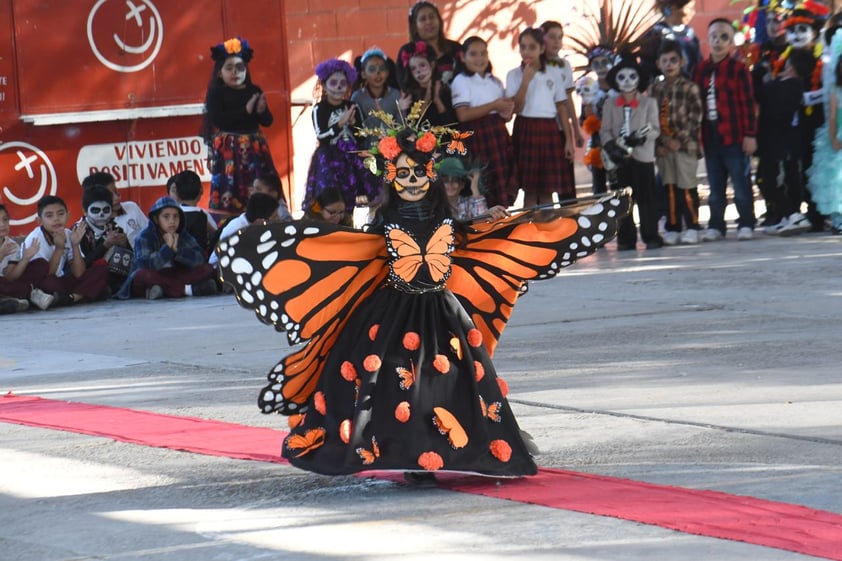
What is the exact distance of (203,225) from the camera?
38.2 feet

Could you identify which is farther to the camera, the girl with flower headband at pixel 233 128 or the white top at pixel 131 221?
the girl with flower headband at pixel 233 128

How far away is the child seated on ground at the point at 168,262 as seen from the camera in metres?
11.3

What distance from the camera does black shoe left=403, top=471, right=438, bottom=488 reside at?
5.40 m

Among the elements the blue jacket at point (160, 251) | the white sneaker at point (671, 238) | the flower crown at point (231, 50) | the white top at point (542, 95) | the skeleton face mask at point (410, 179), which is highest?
the flower crown at point (231, 50)

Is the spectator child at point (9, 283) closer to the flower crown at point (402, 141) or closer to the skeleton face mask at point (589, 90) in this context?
the skeleton face mask at point (589, 90)

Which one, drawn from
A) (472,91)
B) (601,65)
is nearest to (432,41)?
(472,91)

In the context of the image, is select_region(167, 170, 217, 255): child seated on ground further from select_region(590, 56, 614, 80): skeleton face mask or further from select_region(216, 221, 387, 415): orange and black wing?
select_region(216, 221, 387, 415): orange and black wing

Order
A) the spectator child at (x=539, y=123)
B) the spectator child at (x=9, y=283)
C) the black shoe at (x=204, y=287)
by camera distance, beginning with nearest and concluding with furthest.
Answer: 1. the spectator child at (x=9, y=283)
2. the black shoe at (x=204, y=287)
3. the spectator child at (x=539, y=123)

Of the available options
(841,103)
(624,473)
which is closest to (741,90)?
(841,103)

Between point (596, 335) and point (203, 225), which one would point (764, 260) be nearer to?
point (596, 335)

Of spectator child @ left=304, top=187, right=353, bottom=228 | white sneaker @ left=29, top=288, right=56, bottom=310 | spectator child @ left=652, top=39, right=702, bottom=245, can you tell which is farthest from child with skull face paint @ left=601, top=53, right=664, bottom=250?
white sneaker @ left=29, top=288, right=56, bottom=310

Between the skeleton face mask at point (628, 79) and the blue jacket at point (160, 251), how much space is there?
3605mm

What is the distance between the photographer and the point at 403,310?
212 inches

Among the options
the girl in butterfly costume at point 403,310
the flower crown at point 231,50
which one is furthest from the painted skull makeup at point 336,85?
the girl in butterfly costume at point 403,310
